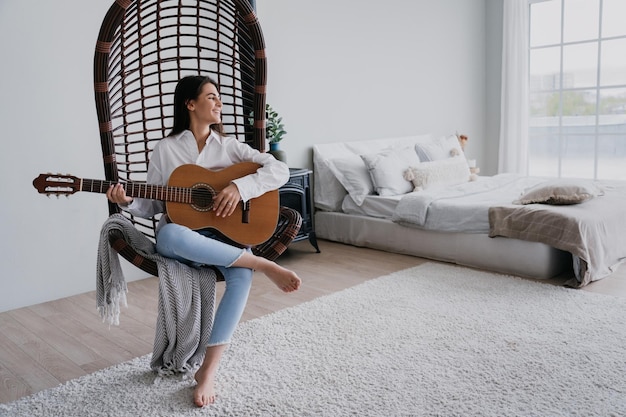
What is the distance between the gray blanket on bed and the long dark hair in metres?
1.92

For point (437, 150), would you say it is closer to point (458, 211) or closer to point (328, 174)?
point (328, 174)

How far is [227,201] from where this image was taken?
196cm

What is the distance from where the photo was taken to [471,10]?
5.87m

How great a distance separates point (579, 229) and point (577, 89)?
3251mm

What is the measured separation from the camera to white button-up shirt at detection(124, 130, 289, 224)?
204 centimetres

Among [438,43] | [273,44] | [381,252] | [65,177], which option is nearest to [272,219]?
[65,177]

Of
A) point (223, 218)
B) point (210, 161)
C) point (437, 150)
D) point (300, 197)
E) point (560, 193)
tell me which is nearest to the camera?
point (223, 218)

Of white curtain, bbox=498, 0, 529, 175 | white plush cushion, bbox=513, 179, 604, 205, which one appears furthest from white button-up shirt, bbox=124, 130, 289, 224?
white curtain, bbox=498, 0, 529, 175

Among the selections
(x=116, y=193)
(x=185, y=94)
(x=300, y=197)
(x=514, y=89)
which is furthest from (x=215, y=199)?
(x=514, y=89)

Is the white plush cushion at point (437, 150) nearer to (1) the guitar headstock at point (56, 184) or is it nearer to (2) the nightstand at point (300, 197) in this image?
(2) the nightstand at point (300, 197)

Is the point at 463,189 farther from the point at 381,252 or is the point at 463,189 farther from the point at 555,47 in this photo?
the point at 555,47

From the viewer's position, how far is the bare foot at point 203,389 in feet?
6.02

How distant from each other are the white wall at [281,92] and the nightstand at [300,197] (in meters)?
0.39

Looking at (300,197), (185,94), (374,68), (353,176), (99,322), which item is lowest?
(99,322)
